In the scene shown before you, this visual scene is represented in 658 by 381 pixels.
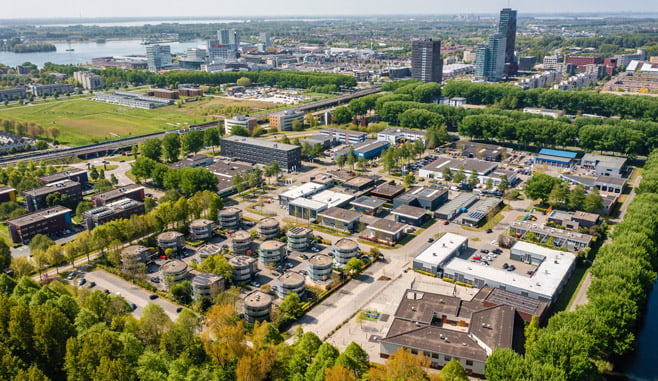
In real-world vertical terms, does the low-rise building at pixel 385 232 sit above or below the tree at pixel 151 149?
below

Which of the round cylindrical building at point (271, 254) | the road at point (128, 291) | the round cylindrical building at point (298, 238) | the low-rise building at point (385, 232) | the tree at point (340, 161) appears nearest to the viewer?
the road at point (128, 291)

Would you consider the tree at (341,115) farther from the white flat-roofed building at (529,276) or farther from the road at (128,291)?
the road at (128,291)

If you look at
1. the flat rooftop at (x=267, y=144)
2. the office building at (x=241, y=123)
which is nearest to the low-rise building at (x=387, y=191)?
the flat rooftop at (x=267, y=144)

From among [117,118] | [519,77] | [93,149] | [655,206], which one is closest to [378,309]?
[655,206]

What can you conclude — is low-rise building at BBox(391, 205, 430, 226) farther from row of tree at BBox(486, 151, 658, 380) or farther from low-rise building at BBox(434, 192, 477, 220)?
row of tree at BBox(486, 151, 658, 380)

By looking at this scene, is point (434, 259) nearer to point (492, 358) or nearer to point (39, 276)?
point (492, 358)

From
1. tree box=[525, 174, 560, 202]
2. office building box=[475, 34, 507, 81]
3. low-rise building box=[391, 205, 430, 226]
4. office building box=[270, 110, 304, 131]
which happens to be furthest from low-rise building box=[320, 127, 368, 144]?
office building box=[475, 34, 507, 81]

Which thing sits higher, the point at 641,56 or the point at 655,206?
the point at 641,56
